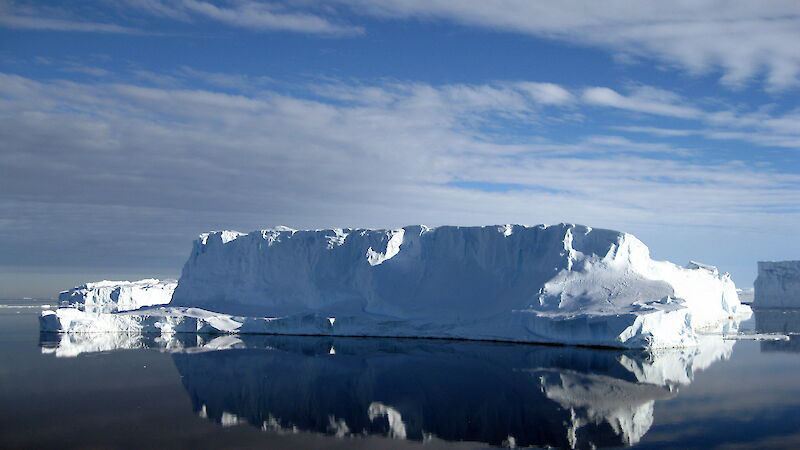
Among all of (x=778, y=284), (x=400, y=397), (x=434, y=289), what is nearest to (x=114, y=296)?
(x=434, y=289)

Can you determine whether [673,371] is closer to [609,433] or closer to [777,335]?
[609,433]

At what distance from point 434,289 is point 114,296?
2796cm

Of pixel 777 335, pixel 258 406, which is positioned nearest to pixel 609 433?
pixel 258 406

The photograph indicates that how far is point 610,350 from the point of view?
75.0 feet

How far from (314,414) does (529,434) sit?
4.19 meters

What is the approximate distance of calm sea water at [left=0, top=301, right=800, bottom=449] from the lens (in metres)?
11.5

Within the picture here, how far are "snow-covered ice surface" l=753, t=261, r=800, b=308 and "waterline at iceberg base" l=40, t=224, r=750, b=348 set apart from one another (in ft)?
80.8

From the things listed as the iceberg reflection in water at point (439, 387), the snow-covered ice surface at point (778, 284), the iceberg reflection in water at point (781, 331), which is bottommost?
the iceberg reflection in water at point (781, 331)

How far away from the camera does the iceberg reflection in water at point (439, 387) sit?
12.2 meters

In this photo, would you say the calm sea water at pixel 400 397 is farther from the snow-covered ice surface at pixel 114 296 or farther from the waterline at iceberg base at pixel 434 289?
the snow-covered ice surface at pixel 114 296

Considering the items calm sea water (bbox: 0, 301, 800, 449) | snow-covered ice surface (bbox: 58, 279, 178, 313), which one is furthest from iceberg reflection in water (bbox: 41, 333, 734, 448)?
snow-covered ice surface (bbox: 58, 279, 178, 313)

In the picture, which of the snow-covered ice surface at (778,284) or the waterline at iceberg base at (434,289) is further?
the snow-covered ice surface at (778,284)

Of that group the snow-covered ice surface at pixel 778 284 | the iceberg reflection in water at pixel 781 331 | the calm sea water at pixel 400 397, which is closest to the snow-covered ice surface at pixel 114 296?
the calm sea water at pixel 400 397

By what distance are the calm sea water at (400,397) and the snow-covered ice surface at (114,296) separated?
24.1m
